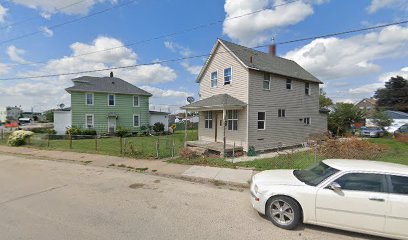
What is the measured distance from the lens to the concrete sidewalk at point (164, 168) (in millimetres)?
8312

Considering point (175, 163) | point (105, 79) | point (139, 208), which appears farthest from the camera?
point (105, 79)

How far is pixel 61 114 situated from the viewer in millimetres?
27703

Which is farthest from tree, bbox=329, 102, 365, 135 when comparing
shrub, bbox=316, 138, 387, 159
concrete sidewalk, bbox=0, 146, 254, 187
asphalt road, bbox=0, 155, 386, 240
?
asphalt road, bbox=0, 155, 386, 240

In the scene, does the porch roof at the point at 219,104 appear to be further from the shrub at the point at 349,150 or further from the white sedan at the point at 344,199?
the white sedan at the point at 344,199

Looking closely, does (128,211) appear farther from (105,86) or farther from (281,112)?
(105,86)

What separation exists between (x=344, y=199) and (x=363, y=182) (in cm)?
50

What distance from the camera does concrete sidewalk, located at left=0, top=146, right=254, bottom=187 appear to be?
327 inches

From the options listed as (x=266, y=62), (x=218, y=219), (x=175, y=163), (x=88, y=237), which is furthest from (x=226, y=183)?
(x=266, y=62)

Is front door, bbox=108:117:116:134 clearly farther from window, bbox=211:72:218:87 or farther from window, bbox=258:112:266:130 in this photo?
window, bbox=258:112:266:130

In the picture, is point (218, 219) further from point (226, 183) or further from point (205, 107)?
point (205, 107)

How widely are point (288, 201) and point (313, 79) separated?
57.3 feet

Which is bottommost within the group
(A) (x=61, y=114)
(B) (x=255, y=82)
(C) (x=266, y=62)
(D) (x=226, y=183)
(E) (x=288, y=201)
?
(D) (x=226, y=183)

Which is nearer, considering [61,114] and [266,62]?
[266,62]

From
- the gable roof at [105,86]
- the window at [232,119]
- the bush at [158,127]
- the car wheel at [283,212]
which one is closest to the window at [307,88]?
the window at [232,119]
